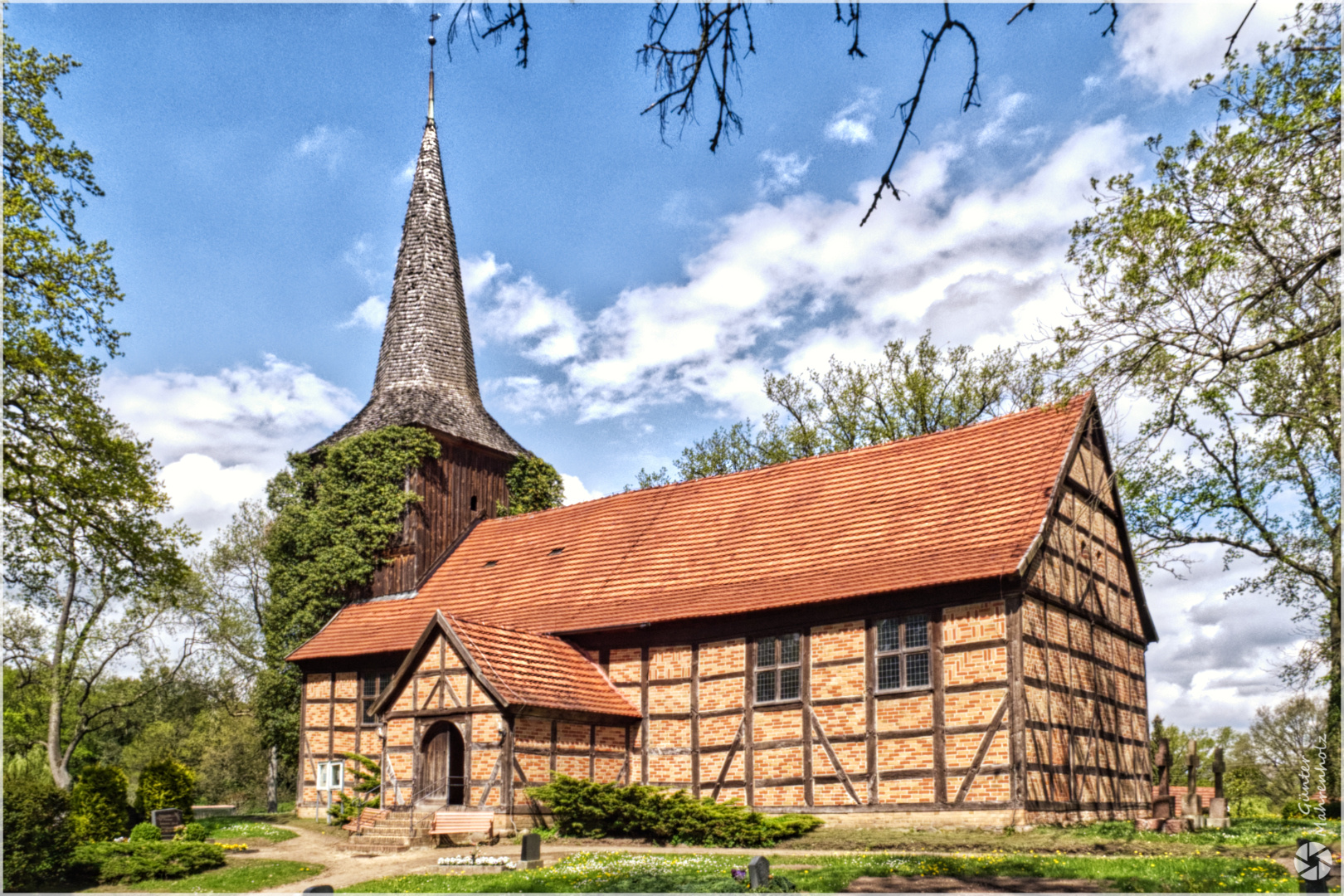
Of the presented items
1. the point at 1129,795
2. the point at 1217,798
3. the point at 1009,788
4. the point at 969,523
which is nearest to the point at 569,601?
the point at 969,523

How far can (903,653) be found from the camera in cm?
1819

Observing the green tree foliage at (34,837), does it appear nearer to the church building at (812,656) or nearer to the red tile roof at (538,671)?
the church building at (812,656)

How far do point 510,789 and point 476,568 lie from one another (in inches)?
391

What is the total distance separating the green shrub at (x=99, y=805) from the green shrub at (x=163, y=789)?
0.71m

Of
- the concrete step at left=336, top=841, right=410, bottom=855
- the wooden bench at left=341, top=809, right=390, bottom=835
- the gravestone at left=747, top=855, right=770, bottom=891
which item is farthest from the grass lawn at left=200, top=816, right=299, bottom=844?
the gravestone at left=747, top=855, right=770, bottom=891

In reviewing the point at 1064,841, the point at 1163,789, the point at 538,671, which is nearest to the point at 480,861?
the point at 538,671

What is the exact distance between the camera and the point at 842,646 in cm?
1889

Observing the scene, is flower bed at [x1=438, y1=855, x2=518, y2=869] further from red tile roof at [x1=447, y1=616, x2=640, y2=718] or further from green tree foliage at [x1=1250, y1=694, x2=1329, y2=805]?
green tree foliage at [x1=1250, y1=694, x2=1329, y2=805]

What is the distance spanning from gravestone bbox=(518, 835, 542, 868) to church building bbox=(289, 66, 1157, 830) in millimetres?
3969

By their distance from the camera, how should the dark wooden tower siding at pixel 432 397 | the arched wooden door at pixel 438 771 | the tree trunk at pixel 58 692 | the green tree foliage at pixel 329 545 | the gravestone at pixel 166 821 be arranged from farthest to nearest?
the tree trunk at pixel 58 692
the dark wooden tower siding at pixel 432 397
the green tree foliage at pixel 329 545
the gravestone at pixel 166 821
the arched wooden door at pixel 438 771

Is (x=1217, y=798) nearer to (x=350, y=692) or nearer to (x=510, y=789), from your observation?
(x=510, y=789)

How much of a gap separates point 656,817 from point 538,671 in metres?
4.31

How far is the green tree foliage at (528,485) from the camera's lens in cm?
3203

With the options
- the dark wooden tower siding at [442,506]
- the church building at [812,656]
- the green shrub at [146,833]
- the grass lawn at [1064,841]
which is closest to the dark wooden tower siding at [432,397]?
the dark wooden tower siding at [442,506]
